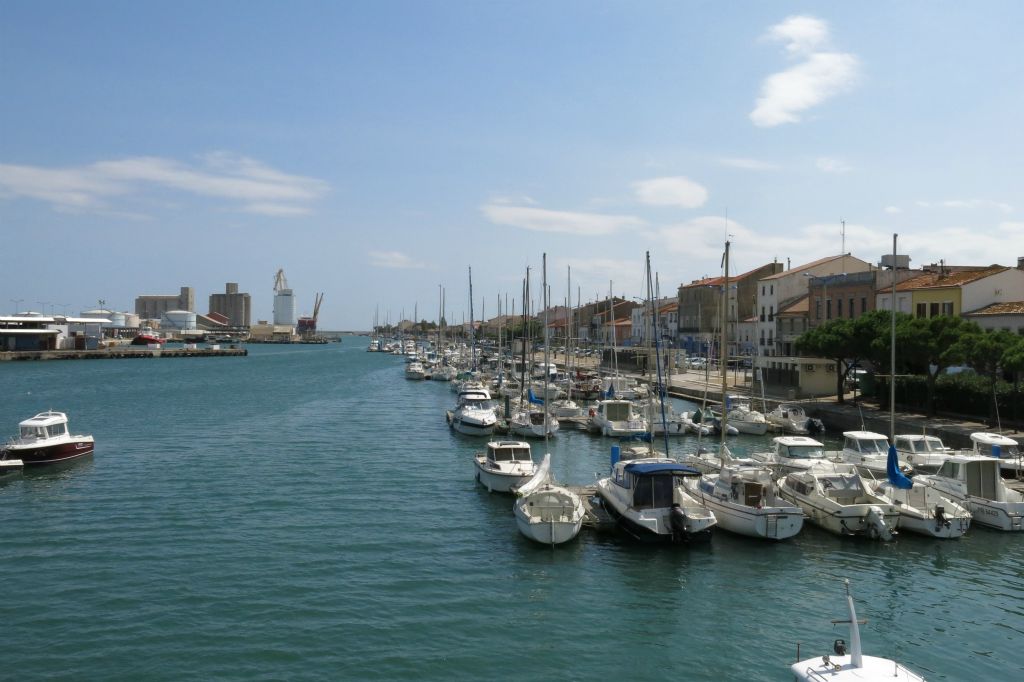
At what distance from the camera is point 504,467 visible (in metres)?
32.5

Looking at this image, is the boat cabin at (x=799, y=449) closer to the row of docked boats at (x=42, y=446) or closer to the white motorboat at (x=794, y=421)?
the white motorboat at (x=794, y=421)

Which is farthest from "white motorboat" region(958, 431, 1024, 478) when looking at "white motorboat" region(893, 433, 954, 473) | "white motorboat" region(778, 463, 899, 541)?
"white motorboat" region(778, 463, 899, 541)

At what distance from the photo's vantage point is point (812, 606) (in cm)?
2027

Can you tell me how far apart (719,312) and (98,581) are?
3544 inches

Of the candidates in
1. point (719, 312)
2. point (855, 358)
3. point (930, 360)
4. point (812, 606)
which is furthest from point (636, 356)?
point (812, 606)

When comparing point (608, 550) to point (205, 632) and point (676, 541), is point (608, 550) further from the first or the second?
point (205, 632)

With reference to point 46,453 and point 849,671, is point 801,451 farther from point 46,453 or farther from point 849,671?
point 46,453

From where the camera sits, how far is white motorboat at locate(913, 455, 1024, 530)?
26266 millimetres

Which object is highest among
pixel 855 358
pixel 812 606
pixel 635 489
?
pixel 855 358

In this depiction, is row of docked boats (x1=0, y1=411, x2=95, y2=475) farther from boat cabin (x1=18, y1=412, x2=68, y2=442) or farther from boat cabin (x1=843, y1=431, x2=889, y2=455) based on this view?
boat cabin (x1=843, y1=431, x2=889, y2=455)

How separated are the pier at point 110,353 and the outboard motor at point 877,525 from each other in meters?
155

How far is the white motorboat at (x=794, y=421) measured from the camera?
48500mm

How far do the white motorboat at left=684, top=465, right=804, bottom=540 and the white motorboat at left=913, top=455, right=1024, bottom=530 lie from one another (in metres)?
6.30

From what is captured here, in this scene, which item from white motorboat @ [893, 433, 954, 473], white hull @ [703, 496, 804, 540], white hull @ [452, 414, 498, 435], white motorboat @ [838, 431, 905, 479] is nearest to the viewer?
white hull @ [703, 496, 804, 540]
